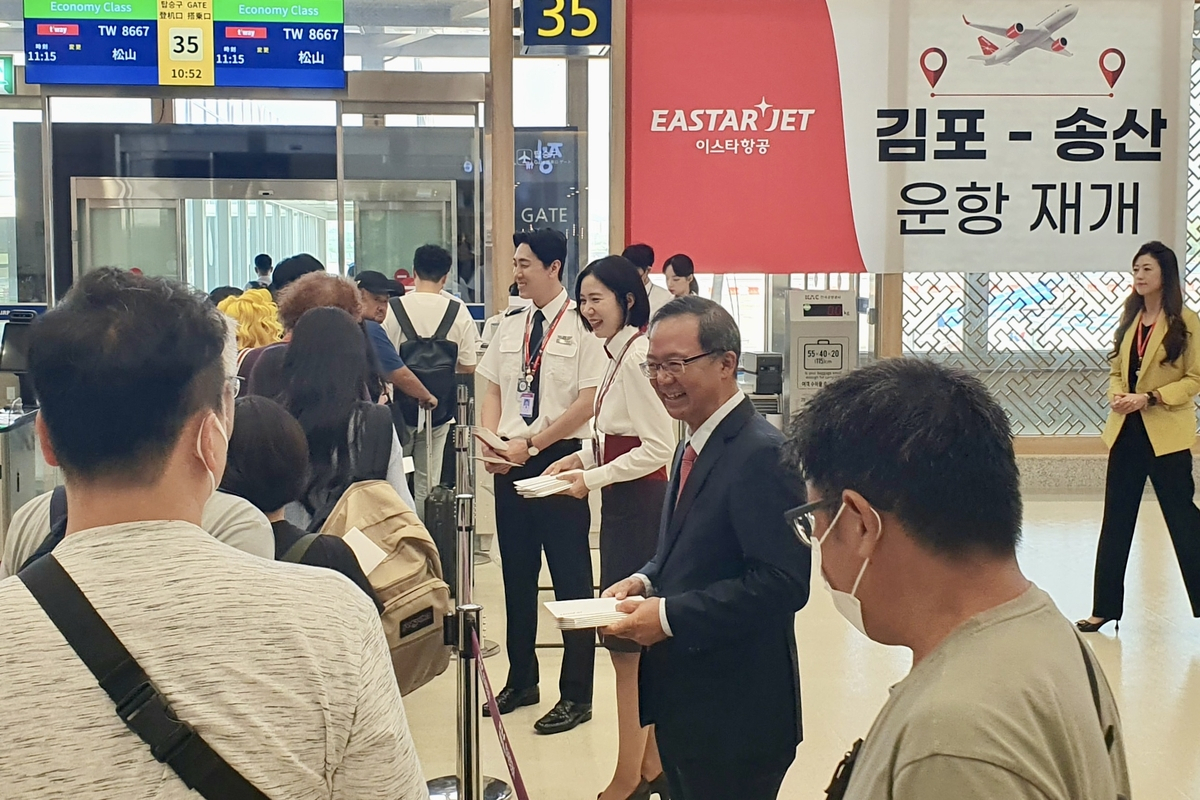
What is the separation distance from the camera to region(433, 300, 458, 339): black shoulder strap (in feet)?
19.5

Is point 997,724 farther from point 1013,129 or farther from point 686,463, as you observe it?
point 1013,129

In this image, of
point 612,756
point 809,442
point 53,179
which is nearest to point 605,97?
point 53,179

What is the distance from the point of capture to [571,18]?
25.6 ft

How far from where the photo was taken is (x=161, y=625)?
3.59 ft

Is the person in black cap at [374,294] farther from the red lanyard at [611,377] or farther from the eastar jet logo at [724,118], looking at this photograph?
the eastar jet logo at [724,118]

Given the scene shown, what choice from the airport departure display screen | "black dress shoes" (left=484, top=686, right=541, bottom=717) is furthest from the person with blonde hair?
the airport departure display screen

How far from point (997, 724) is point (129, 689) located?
0.78m

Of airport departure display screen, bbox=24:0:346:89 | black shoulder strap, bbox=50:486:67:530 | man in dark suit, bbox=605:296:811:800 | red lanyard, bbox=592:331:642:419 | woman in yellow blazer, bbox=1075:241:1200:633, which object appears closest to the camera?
black shoulder strap, bbox=50:486:67:530

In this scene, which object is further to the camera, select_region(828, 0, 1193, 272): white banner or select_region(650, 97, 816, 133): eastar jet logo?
select_region(828, 0, 1193, 272): white banner

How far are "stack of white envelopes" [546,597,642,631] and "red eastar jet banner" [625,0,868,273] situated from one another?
595 centimetres

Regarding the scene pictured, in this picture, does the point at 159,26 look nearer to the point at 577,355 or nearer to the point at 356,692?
the point at 577,355

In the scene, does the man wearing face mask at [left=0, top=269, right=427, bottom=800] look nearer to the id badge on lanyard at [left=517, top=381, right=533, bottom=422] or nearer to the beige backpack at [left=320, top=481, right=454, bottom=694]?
the beige backpack at [left=320, top=481, right=454, bottom=694]

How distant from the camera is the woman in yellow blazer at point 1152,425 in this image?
16.8ft

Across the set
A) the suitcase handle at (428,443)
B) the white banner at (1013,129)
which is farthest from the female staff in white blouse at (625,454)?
the white banner at (1013,129)
